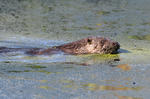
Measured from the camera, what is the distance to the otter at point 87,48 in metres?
8.09

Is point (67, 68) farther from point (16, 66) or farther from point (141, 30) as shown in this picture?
point (141, 30)

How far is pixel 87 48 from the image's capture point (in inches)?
324

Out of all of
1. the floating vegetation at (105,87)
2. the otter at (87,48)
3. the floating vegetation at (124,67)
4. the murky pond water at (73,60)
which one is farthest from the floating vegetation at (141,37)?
the floating vegetation at (105,87)

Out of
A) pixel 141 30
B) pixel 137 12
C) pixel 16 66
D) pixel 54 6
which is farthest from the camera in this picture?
pixel 54 6

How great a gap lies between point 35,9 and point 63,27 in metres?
5.27

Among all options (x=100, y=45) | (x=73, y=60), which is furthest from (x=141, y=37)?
(x=73, y=60)

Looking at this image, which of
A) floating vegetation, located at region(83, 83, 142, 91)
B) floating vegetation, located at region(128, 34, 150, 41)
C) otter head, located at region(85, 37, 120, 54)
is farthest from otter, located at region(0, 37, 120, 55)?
floating vegetation, located at region(128, 34, 150, 41)

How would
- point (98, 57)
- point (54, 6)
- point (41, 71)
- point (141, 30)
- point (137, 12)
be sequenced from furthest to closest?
point (54, 6), point (137, 12), point (141, 30), point (98, 57), point (41, 71)

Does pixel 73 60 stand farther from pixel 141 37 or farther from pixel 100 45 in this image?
pixel 141 37

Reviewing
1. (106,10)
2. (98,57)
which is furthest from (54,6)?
(98,57)

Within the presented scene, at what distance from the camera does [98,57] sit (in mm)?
7934

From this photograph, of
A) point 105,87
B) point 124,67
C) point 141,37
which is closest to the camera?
point 105,87

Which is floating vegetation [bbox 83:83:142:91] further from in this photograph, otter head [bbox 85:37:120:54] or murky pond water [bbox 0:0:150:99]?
otter head [bbox 85:37:120:54]

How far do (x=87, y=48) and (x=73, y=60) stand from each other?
74cm
